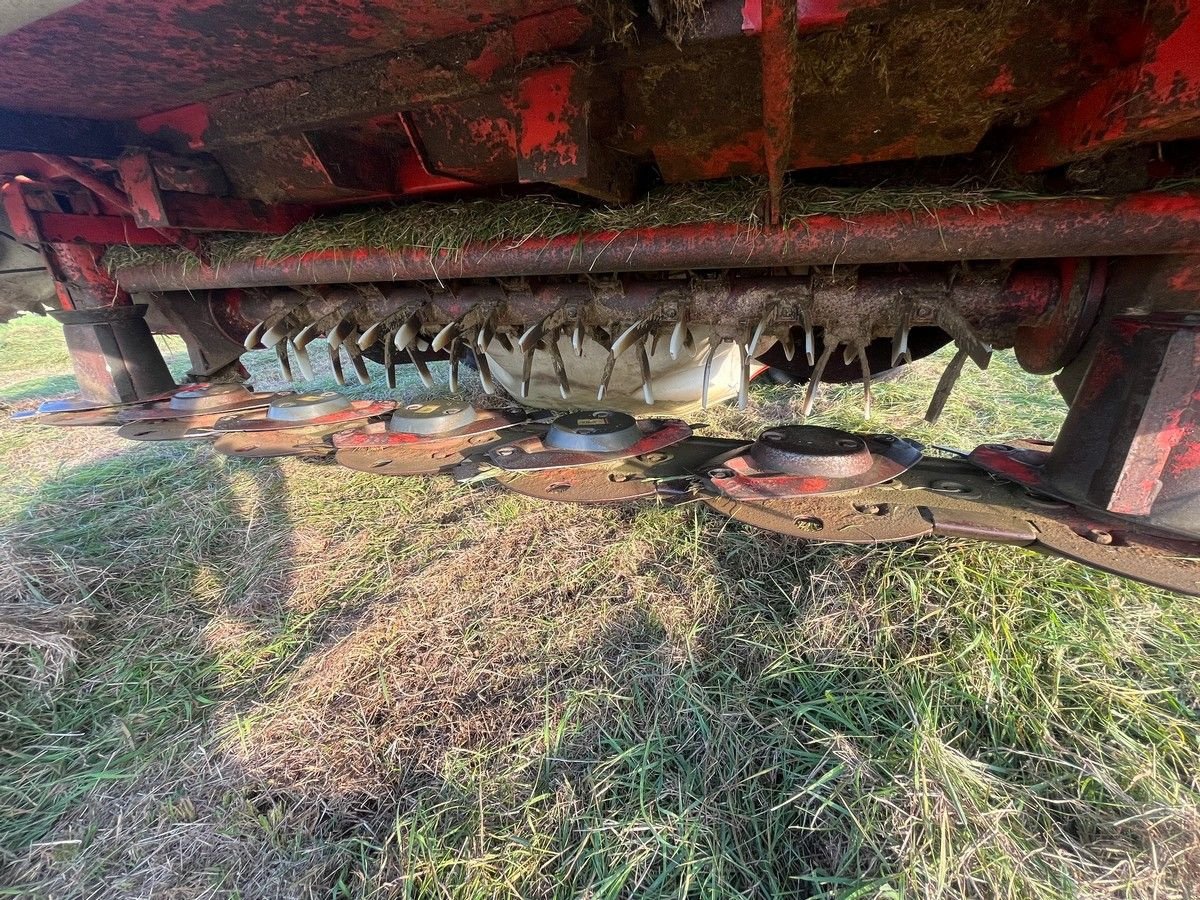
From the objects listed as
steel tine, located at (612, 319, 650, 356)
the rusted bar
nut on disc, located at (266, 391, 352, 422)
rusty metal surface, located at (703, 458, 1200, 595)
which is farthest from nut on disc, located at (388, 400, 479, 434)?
rusty metal surface, located at (703, 458, 1200, 595)

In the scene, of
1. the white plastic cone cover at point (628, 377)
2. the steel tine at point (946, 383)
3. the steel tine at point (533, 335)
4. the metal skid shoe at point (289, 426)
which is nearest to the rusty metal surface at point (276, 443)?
the metal skid shoe at point (289, 426)

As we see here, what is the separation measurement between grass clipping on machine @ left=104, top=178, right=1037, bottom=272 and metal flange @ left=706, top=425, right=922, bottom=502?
0.62 m

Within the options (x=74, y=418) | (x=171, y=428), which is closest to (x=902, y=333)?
(x=171, y=428)

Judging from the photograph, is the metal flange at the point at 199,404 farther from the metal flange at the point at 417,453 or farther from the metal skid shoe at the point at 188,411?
the metal flange at the point at 417,453

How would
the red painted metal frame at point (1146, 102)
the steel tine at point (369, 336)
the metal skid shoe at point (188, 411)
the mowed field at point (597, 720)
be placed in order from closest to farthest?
the red painted metal frame at point (1146, 102)
the mowed field at point (597, 720)
the steel tine at point (369, 336)
the metal skid shoe at point (188, 411)

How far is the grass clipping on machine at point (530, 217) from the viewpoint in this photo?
1363mm

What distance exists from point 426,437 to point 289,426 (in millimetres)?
644

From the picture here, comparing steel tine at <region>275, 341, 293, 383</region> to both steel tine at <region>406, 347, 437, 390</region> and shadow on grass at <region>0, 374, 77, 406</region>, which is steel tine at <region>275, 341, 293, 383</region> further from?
shadow on grass at <region>0, 374, 77, 406</region>

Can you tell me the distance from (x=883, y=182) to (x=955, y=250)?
15.0 inches

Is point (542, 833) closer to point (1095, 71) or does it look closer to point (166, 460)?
point (1095, 71)

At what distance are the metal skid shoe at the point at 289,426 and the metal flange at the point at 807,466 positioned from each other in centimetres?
148

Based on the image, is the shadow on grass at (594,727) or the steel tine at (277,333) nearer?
the shadow on grass at (594,727)

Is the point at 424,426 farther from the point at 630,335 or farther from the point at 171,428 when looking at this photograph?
the point at 171,428

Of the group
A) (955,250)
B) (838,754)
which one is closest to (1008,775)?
(838,754)
